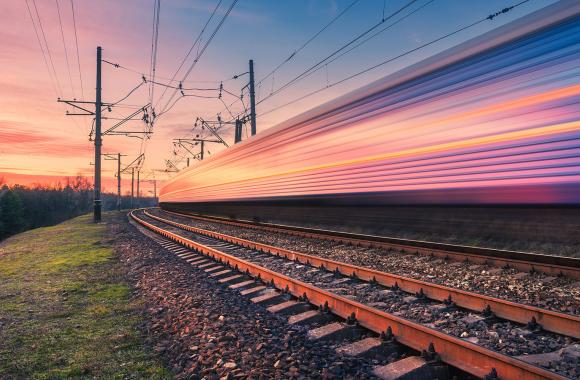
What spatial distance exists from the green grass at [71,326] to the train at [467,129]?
4991 millimetres

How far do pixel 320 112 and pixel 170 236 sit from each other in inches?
263

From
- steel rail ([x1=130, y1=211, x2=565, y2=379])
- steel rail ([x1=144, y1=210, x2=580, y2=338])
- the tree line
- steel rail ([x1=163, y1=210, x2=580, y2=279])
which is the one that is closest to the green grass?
steel rail ([x1=130, y1=211, x2=565, y2=379])

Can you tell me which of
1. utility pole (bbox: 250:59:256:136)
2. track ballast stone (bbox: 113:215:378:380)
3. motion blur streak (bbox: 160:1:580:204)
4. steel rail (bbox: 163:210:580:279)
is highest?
utility pole (bbox: 250:59:256:136)

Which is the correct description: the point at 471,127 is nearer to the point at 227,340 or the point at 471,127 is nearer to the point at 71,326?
the point at 227,340

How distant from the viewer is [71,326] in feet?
16.5

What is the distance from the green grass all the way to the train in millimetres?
4991

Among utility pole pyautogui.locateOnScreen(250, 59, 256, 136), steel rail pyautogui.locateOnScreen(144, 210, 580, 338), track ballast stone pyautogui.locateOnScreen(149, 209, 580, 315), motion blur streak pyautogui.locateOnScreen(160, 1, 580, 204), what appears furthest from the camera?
utility pole pyautogui.locateOnScreen(250, 59, 256, 136)

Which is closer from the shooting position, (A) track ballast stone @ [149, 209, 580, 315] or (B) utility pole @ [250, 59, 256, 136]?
(A) track ballast stone @ [149, 209, 580, 315]

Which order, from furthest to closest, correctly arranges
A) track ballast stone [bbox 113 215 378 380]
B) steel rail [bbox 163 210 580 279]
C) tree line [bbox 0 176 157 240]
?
tree line [bbox 0 176 157 240], steel rail [bbox 163 210 580 279], track ballast stone [bbox 113 215 378 380]

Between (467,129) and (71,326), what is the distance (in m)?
6.08

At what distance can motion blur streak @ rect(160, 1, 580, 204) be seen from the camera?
5324mm

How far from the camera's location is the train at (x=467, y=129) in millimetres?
5332

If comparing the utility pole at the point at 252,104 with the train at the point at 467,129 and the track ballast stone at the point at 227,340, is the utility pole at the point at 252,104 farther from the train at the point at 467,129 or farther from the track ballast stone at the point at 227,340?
the track ballast stone at the point at 227,340

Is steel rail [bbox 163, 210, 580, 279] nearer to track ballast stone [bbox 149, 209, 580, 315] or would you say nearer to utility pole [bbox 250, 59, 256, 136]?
track ballast stone [bbox 149, 209, 580, 315]
